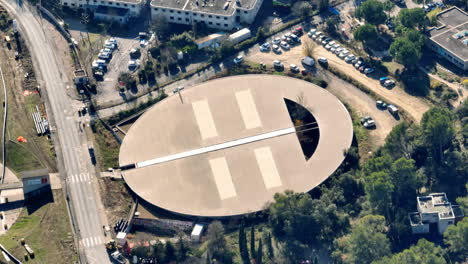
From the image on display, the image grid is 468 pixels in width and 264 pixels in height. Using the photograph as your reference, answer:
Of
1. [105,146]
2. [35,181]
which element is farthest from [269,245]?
[35,181]

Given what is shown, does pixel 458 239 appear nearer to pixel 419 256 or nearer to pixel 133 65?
pixel 419 256

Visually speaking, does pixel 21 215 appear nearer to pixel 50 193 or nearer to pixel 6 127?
pixel 50 193

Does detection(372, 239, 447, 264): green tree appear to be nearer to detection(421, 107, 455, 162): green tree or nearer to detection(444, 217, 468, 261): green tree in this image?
detection(444, 217, 468, 261): green tree

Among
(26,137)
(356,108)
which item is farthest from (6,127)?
(356,108)

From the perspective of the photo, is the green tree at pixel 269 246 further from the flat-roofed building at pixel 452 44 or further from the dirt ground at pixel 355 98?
the flat-roofed building at pixel 452 44

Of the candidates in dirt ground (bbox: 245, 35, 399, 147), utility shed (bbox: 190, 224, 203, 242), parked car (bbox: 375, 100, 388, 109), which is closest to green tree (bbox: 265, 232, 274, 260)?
utility shed (bbox: 190, 224, 203, 242)
